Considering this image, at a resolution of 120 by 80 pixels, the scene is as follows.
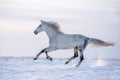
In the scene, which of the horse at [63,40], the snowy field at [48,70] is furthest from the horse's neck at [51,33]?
the snowy field at [48,70]

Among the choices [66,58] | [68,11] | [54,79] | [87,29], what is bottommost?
[54,79]

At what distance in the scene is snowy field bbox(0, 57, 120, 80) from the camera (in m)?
1.83

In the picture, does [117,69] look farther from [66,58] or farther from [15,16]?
[15,16]

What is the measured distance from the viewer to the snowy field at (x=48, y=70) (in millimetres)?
1830

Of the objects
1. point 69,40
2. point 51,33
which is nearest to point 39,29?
point 51,33

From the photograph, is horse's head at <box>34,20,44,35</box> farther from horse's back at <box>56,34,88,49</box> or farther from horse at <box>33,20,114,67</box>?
horse's back at <box>56,34,88,49</box>

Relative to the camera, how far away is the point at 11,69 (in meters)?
1.83

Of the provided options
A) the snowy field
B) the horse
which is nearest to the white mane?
the horse

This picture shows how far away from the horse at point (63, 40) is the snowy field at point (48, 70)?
4 centimetres

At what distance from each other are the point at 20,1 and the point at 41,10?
15 cm

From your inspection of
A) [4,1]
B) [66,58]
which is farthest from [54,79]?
[4,1]

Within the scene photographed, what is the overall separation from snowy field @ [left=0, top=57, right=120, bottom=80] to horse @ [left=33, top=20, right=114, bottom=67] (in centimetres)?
4

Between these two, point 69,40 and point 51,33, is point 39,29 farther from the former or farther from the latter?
point 69,40

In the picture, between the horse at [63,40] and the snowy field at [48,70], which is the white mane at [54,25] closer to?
the horse at [63,40]
